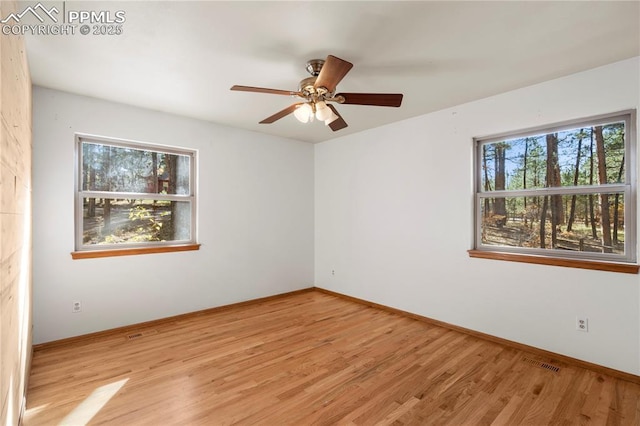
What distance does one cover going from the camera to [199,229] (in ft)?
13.1

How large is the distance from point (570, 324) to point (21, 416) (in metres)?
4.22

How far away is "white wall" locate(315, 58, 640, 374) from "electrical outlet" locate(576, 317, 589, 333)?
0.14 ft

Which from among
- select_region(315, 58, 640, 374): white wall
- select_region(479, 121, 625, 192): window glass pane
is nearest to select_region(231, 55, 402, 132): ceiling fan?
select_region(315, 58, 640, 374): white wall

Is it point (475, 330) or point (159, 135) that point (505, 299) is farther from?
point (159, 135)

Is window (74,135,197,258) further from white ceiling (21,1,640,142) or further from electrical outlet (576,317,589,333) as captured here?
electrical outlet (576,317,589,333)

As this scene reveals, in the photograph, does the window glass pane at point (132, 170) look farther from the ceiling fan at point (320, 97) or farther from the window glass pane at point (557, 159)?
the window glass pane at point (557, 159)

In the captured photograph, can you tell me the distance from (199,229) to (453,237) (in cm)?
318

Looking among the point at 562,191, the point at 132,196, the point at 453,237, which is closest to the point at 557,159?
the point at 562,191

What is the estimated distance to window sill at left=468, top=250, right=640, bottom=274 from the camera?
2.46 m

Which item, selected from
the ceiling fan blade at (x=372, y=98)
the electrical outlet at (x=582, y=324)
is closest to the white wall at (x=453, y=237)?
the electrical outlet at (x=582, y=324)

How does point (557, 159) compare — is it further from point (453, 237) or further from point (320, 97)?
point (320, 97)

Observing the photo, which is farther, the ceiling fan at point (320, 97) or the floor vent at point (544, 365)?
the floor vent at point (544, 365)

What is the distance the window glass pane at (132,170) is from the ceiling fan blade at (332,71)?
99.3 inches

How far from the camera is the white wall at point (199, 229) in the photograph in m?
2.98
